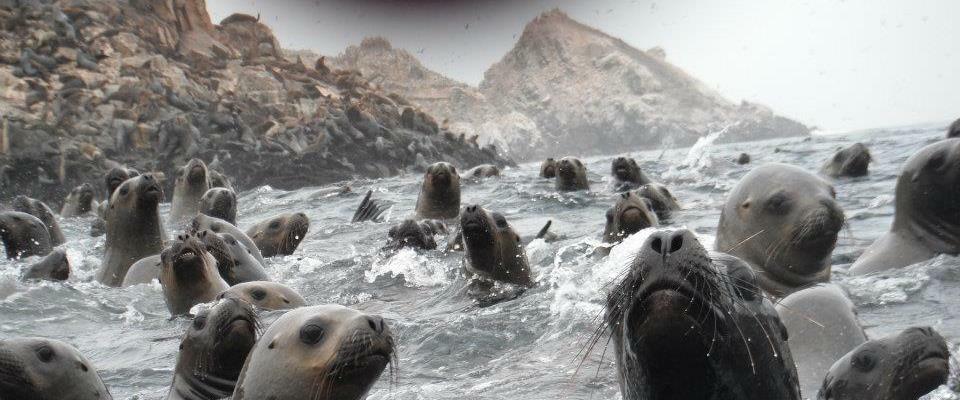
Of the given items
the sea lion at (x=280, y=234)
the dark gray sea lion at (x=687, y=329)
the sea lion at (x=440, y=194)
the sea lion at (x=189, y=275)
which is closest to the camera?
the dark gray sea lion at (x=687, y=329)

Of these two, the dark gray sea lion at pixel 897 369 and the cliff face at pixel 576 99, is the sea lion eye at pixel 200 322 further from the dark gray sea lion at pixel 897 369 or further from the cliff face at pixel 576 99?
the cliff face at pixel 576 99

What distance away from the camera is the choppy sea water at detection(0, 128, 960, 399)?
5715 millimetres

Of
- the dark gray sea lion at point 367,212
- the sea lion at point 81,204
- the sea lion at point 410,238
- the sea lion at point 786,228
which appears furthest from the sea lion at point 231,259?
the sea lion at point 81,204

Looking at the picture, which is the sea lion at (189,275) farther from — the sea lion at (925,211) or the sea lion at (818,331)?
the sea lion at (925,211)

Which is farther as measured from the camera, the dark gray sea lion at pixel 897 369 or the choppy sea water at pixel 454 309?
the choppy sea water at pixel 454 309

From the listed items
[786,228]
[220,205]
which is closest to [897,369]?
[786,228]

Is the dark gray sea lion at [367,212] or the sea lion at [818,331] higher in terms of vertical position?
the sea lion at [818,331]

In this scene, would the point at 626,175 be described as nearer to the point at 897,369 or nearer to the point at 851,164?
the point at 851,164

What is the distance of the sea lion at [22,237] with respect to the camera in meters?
10.9

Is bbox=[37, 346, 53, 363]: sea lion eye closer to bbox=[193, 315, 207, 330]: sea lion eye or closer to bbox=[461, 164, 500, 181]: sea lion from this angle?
bbox=[193, 315, 207, 330]: sea lion eye

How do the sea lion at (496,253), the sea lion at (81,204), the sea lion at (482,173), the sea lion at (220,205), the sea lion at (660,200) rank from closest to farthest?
1. the sea lion at (496,253)
2. the sea lion at (660,200)
3. the sea lion at (220,205)
4. the sea lion at (81,204)
5. the sea lion at (482,173)

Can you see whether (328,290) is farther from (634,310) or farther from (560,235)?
(634,310)

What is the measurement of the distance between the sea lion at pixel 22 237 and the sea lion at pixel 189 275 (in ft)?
15.3

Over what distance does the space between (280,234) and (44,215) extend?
3744mm
